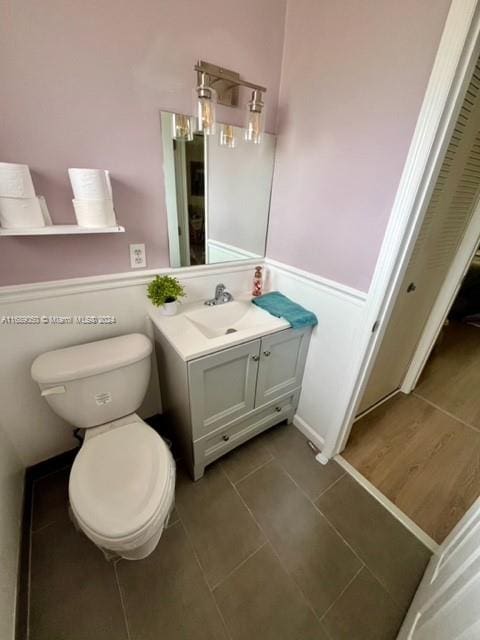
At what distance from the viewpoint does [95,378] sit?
3.40 ft

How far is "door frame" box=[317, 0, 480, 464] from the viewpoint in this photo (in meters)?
0.71

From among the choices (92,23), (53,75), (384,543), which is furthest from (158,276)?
(384,543)

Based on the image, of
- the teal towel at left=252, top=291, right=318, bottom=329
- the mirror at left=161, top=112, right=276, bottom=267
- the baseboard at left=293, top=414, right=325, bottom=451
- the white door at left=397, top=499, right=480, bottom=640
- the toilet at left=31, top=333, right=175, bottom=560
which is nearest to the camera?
the white door at left=397, top=499, right=480, bottom=640

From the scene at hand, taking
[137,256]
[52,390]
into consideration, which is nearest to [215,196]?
[137,256]

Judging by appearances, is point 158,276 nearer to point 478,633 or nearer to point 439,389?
point 478,633

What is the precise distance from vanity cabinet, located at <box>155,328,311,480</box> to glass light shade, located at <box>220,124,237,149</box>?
98 cm

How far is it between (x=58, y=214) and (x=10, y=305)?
0.41 meters

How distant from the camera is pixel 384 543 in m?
1.15

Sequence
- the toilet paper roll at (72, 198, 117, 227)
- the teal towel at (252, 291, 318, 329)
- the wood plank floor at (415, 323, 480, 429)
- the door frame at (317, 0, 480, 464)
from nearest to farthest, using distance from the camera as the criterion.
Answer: the door frame at (317, 0, 480, 464)
the toilet paper roll at (72, 198, 117, 227)
the teal towel at (252, 291, 318, 329)
the wood plank floor at (415, 323, 480, 429)

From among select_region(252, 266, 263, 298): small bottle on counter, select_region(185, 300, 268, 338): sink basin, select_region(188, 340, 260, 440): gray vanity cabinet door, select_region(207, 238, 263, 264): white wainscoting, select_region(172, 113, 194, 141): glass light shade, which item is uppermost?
select_region(172, 113, 194, 141): glass light shade

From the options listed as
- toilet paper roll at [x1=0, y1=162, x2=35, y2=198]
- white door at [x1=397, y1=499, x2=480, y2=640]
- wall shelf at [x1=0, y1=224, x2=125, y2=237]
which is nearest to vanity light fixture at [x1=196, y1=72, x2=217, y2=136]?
wall shelf at [x1=0, y1=224, x2=125, y2=237]

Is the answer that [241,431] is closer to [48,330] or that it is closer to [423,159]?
[48,330]

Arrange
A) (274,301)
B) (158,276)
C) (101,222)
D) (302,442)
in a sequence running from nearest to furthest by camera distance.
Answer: (101,222) → (158,276) → (274,301) → (302,442)

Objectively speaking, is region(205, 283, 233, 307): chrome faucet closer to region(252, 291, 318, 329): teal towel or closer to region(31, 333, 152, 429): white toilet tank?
region(252, 291, 318, 329): teal towel
